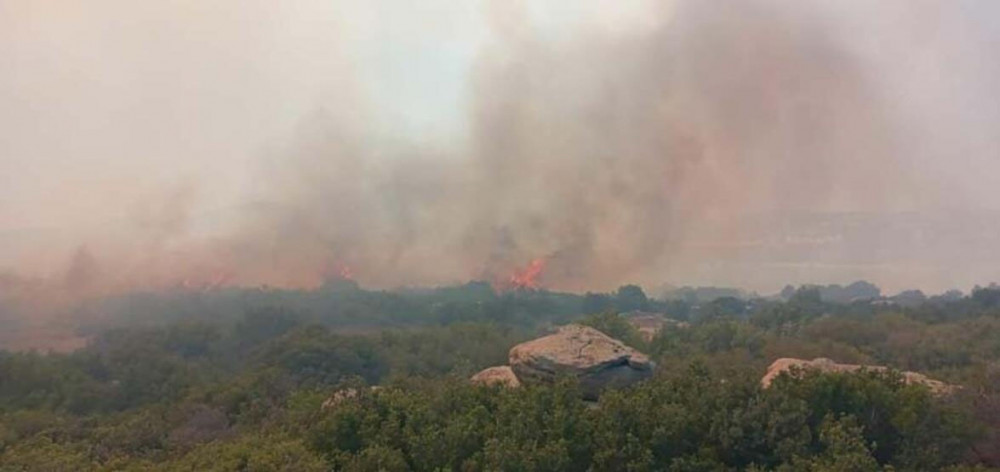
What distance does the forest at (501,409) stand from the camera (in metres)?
22.9

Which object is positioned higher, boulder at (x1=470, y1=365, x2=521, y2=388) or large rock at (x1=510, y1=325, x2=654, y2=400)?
large rock at (x1=510, y1=325, x2=654, y2=400)

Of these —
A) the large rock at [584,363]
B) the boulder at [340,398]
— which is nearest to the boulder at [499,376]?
the large rock at [584,363]

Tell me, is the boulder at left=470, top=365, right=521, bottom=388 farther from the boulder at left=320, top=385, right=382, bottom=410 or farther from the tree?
the tree

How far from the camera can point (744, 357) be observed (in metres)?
51.6

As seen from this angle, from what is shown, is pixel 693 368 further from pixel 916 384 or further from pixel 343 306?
pixel 343 306

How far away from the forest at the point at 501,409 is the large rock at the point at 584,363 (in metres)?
2.12

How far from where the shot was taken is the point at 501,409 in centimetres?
2561

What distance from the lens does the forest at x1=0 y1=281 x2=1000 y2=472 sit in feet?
75.0

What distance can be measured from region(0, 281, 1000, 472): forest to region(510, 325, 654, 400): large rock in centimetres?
212

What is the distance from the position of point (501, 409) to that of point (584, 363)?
291 inches

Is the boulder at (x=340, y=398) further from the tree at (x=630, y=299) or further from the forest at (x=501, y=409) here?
the tree at (x=630, y=299)

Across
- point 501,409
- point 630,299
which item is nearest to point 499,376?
point 501,409

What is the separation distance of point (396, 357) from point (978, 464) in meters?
50.2

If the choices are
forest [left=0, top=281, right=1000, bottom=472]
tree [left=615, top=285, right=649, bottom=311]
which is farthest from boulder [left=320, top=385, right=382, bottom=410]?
tree [left=615, top=285, right=649, bottom=311]
